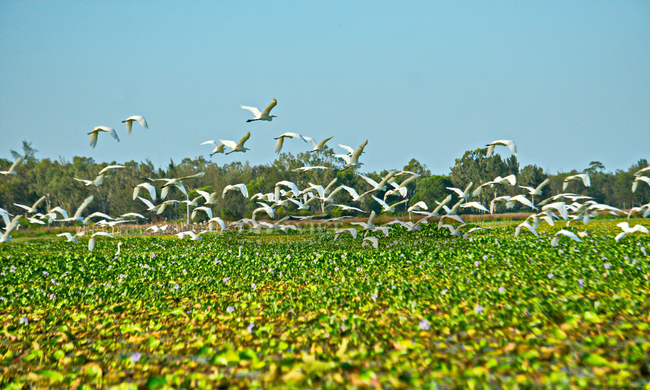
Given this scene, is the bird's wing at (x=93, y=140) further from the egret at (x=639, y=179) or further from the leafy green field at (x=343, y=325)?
the egret at (x=639, y=179)

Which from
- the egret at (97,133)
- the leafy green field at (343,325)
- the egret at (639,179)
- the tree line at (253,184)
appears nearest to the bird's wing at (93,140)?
the egret at (97,133)

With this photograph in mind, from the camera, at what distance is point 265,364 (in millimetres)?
4746

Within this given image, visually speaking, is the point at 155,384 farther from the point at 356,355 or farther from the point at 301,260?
the point at 301,260

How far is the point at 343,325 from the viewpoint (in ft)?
19.3

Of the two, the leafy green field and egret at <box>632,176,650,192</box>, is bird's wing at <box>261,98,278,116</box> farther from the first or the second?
egret at <box>632,176,650,192</box>

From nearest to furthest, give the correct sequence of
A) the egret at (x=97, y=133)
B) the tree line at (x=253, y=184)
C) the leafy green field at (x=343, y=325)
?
the leafy green field at (x=343, y=325), the egret at (x=97, y=133), the tree line at (x=253, y=184)

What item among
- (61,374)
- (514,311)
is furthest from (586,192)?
(61,374)

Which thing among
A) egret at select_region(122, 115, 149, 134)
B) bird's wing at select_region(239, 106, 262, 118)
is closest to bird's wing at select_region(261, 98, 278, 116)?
bird's wing at select_region(239, 106, 262, 118)

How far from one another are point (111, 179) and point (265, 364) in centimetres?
6341

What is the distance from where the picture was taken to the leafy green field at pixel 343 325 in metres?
4.39

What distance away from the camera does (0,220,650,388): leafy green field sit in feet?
14.4

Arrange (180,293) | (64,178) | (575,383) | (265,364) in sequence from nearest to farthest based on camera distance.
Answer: (575,383)
(265,364)
(180,293)
(64,178)

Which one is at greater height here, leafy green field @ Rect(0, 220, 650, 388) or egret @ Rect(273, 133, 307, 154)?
egret @ Rect(273, 133, 307, 154)

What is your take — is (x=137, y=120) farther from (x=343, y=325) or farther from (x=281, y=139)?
(x=343, y=325)
